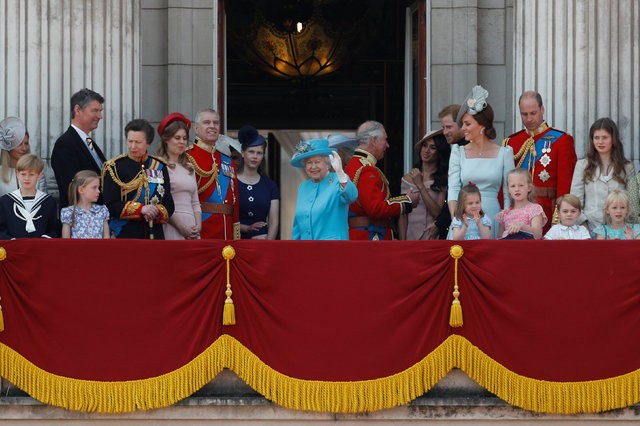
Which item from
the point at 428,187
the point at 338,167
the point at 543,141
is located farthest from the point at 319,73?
the point at 338,167

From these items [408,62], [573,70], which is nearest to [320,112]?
[408,62]

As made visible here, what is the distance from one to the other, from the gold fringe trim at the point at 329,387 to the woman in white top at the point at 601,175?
1673 millimetres

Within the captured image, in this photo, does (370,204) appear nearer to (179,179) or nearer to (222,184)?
(222,184)

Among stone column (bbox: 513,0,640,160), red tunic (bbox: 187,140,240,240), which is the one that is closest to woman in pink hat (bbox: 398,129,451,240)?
stone column (bbox: 513,0,640,160)

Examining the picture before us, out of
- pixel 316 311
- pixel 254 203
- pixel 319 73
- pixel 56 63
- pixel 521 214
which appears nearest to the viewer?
pixel 316 311

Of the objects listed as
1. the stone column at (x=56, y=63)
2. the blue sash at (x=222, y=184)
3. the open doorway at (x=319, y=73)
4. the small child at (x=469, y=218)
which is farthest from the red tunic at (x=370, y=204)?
the open doorway at (x=319, y=73)

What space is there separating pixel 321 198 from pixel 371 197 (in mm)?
599

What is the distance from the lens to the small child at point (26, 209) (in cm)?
1146

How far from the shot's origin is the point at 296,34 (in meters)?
19.1

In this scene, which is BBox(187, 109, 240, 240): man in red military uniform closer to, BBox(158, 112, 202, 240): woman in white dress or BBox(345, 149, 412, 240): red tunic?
BBox(158, 112, 202, 240): woman in white dress

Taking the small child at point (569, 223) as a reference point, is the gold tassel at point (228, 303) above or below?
below

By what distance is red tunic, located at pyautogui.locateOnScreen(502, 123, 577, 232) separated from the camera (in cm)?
1239

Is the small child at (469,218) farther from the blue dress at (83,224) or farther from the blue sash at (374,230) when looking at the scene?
the blue dress at (83,224)

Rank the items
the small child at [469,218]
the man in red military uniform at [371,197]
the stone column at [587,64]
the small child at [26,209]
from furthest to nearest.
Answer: the stone column at [587,64] → the man in red military uniform at [371,197] → the small child at [469,218] → the small child at [26,209]
